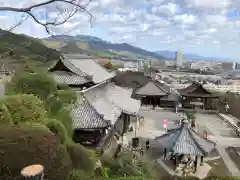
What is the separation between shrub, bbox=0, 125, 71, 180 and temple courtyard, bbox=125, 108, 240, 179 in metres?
12.4

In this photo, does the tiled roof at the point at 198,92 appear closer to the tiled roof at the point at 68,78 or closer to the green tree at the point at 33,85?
the tiled roof at the point at 68,78

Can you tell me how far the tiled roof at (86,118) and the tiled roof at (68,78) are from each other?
2304 mm

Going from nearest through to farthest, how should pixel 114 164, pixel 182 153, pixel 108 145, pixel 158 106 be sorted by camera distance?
pixel 114 164, pixel 108 145, pixel 182 153, pixel 158 106

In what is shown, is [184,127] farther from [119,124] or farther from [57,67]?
[57,67]

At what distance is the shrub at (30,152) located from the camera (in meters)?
8.42

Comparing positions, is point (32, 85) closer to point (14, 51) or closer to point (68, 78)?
point (68, 78)

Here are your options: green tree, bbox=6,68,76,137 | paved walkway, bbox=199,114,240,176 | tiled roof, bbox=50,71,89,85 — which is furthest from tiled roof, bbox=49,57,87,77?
paved walkway, bbox=199,114,240,176

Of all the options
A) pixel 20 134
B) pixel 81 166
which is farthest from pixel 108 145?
pixel 20 134

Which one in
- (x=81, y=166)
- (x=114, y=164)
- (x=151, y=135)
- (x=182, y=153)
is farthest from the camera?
(x=151, y=135)

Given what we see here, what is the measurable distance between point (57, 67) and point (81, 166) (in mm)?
9987

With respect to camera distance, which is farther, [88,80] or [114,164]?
[88,80]

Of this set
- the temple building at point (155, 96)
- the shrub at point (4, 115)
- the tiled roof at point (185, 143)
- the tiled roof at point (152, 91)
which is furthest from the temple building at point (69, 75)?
the temple building at point (155, 96)

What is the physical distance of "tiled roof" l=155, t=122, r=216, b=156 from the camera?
64.4 feet

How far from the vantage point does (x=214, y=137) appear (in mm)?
30109
